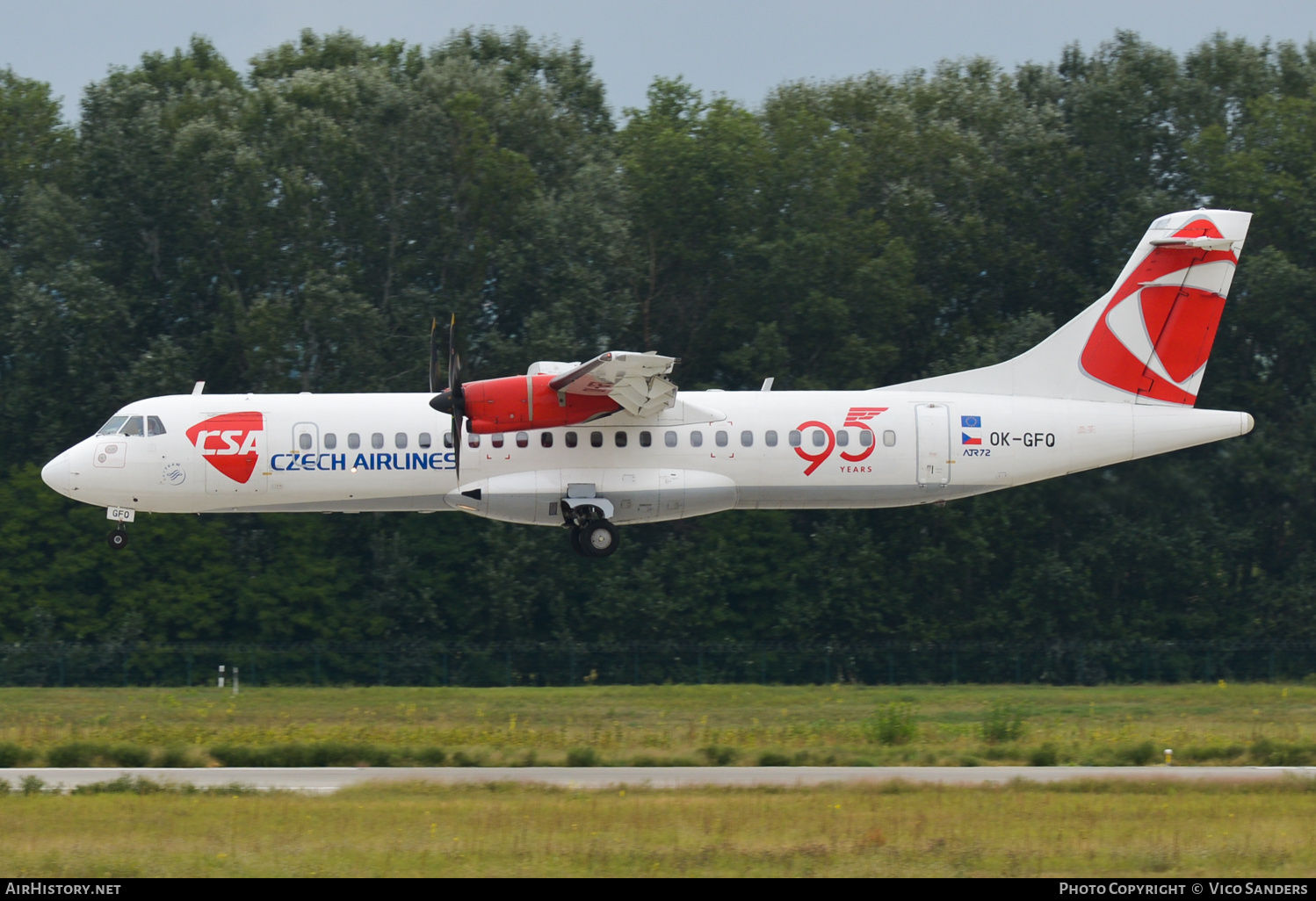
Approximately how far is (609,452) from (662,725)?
4.76m

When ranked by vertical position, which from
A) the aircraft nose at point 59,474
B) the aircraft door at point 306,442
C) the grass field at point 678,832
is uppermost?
the aircraft door at point 306,442

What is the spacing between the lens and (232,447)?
1034 inches

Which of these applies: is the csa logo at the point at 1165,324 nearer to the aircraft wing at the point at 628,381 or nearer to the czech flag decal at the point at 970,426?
the czech flag decal at the point at 970,426

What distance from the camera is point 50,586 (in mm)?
38875

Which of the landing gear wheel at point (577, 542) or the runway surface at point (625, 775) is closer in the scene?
the runway surface at point (625, 775)

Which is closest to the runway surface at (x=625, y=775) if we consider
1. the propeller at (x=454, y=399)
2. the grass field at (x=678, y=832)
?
the grass field at (x=678, y=832)

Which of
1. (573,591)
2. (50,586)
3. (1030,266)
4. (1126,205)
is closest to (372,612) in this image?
(573,591)

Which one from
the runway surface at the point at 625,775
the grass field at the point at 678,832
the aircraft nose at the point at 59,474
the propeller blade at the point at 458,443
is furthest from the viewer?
the aircraft nose at the point at 59,474

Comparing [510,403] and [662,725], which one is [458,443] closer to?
[510,403]

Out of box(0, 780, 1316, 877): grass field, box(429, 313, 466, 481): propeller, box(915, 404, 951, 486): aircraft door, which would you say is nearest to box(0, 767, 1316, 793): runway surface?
box(0, 780, 1316, 877): grass field

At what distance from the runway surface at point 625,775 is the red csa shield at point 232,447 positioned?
23.4 ft

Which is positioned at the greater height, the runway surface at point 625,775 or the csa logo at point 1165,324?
the csa logo at point 1165,324

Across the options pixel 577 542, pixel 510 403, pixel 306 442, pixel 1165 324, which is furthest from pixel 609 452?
pixel 1165 324

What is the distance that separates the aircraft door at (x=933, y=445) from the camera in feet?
87.7
